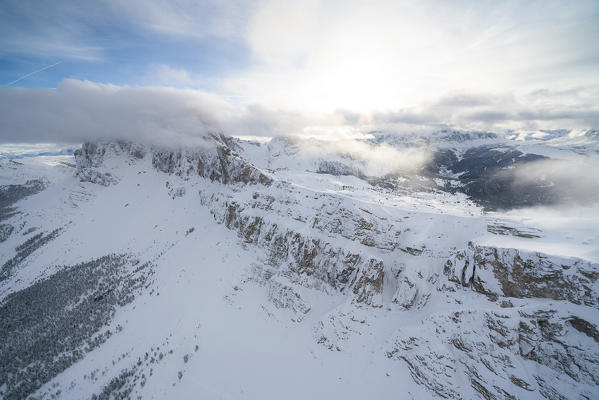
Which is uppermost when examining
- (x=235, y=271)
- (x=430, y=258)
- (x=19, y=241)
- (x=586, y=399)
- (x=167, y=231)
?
(x=430, y=258)

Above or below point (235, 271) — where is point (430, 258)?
above

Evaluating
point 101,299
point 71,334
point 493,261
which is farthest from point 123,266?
point 493,261

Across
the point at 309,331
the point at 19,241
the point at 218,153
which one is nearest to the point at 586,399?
the point at 309,331

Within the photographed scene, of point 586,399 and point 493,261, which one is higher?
point 493,261

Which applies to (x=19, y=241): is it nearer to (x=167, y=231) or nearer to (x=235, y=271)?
(x=167, y=231)

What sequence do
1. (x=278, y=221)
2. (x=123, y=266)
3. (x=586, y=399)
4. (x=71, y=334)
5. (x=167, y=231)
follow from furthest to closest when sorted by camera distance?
(x=167, y=231) < (x=123, y=266) < (x=278, y=221) < (x=71, y=334) < (x=586, y=399)

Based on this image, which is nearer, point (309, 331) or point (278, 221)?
point (309, 331)

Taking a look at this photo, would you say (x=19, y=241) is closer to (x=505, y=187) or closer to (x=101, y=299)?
(x=101, y=299)

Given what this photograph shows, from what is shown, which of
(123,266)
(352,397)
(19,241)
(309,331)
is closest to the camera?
(352,397)

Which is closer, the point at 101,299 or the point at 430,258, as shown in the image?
the point at 430,258
